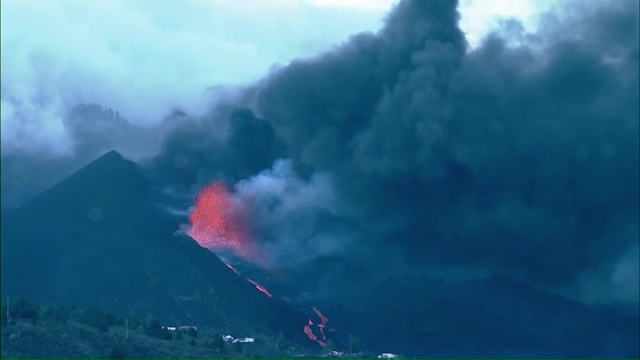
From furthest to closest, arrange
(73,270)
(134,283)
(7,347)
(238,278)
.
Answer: (238,278)
(134,283)
(73,270)
(7,347)

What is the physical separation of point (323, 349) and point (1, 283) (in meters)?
67.0

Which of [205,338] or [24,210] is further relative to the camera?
[205,338]

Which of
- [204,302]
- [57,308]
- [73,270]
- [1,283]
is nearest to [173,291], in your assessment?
[204,302]

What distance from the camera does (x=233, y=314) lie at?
11656 cm

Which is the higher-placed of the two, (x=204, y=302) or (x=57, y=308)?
(x=204, y=302)

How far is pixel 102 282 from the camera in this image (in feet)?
363

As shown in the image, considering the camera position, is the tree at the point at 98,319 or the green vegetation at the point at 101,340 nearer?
the green vegetation at the point at 101,340

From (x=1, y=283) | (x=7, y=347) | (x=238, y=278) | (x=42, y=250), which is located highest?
(x=238, y=278)

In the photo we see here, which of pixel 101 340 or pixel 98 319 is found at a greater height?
pixel 98 319

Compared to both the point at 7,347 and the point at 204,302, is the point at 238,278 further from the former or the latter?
the point at 7,347

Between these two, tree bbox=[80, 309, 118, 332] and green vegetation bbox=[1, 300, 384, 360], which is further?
tree bbox=[80, 309, 118, 332]

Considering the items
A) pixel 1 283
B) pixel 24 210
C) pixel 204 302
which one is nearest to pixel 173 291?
pixel 204 302

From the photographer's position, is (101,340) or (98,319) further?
(98,319)

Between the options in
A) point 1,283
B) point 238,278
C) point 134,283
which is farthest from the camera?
point 238,278
